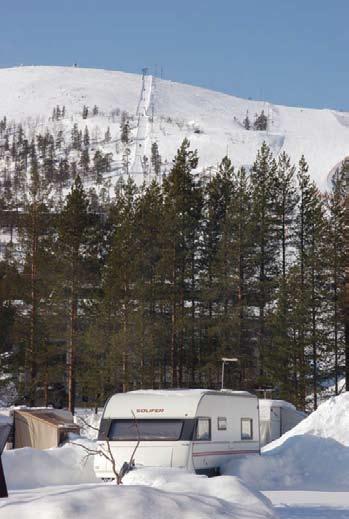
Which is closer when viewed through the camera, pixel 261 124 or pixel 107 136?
pixel 107 136

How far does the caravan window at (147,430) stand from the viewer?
60.1ft

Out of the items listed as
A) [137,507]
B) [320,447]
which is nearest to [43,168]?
[320,447]

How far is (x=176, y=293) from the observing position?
140ft

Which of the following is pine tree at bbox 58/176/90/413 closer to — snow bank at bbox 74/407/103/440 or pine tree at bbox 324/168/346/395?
snow bank at bbox 74/407/103/440

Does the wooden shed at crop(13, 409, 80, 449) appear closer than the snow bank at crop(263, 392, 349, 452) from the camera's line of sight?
No

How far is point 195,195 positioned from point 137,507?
1582 inches

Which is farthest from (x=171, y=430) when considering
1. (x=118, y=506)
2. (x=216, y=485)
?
(x=118, y=506)

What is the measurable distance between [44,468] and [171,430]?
3.82 metres

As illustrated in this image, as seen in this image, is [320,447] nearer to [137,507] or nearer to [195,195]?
[137,507]

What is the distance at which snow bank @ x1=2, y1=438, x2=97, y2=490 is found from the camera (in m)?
20.0

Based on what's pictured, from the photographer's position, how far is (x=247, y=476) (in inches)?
775

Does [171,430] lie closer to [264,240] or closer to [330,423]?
[330,423]

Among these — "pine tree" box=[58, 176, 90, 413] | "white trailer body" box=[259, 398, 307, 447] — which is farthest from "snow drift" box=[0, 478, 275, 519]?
"pine tree" box=[58, 176, 90, 413]

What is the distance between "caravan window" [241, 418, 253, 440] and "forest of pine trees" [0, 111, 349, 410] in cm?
1853
